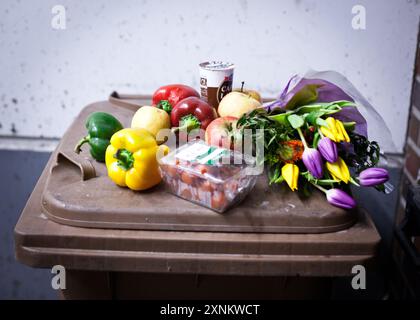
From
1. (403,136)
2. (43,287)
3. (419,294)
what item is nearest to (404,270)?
(419,294)

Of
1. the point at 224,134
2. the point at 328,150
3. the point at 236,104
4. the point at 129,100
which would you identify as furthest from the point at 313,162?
the point at 129,100

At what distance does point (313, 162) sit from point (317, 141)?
0.06 meters

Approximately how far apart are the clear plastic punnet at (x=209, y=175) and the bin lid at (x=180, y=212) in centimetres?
2

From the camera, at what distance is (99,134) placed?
3.72 ft

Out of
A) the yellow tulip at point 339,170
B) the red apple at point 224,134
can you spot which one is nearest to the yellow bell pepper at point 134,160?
the red apple at point 224,134

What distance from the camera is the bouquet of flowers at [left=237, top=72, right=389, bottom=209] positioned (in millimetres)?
978

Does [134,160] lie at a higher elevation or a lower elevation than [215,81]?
lower

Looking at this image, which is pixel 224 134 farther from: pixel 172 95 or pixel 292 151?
pixel 172 95

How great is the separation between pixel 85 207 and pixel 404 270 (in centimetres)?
114

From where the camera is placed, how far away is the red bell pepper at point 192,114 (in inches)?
46.9

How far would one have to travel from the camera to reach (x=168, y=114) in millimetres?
1273

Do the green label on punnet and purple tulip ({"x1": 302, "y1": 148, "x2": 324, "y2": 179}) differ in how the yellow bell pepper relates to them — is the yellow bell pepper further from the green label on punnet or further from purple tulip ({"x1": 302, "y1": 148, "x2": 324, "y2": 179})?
purple tulip ({"x1": 302, "y1": 148, "x2": 324, "y2": 179})

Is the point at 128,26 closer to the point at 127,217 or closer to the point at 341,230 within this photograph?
the point at 127,217

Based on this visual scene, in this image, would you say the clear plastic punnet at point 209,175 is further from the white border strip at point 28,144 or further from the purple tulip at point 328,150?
the white border strip at point 28,144
